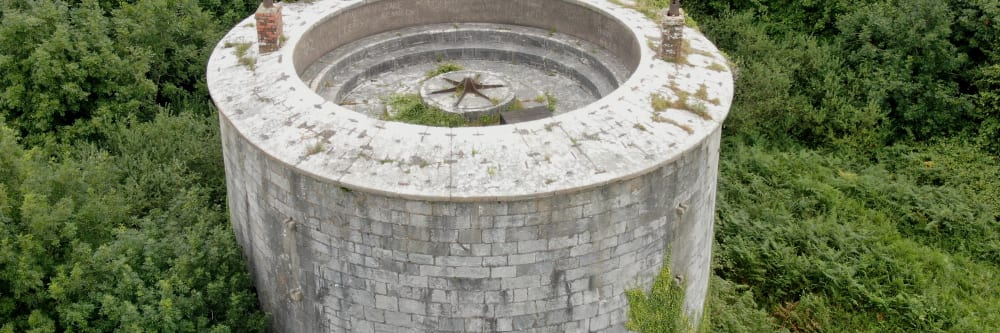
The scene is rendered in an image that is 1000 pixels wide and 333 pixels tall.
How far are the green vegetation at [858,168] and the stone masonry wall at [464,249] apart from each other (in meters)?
3.59

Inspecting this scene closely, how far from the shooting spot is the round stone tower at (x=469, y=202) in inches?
416

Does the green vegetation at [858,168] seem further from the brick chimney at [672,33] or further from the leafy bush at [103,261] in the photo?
the leafy bush at [103,261]

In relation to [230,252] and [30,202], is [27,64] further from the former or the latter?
[230,252]

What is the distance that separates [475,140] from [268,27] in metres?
4.39

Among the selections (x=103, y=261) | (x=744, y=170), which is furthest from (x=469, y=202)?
(x=744, y=170)

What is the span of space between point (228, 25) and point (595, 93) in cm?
1035

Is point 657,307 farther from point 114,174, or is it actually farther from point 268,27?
point 114,174

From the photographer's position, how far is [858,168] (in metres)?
20.5

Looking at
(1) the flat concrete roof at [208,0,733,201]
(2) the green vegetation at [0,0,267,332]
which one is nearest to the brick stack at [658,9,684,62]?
(1) the flat concrete roof at [208,0,733,201]

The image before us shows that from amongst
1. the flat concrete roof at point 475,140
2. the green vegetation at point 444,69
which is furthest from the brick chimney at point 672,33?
the green vegetation at point 444,69

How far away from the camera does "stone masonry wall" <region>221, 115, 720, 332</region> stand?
10.6 metres

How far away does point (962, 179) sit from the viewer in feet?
64.3

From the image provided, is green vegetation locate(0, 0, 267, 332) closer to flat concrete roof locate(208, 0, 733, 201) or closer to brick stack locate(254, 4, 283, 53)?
flat concrete roof locate(208, 0, 733, 201)

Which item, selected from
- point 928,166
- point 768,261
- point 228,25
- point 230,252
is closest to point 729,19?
point 928,166
